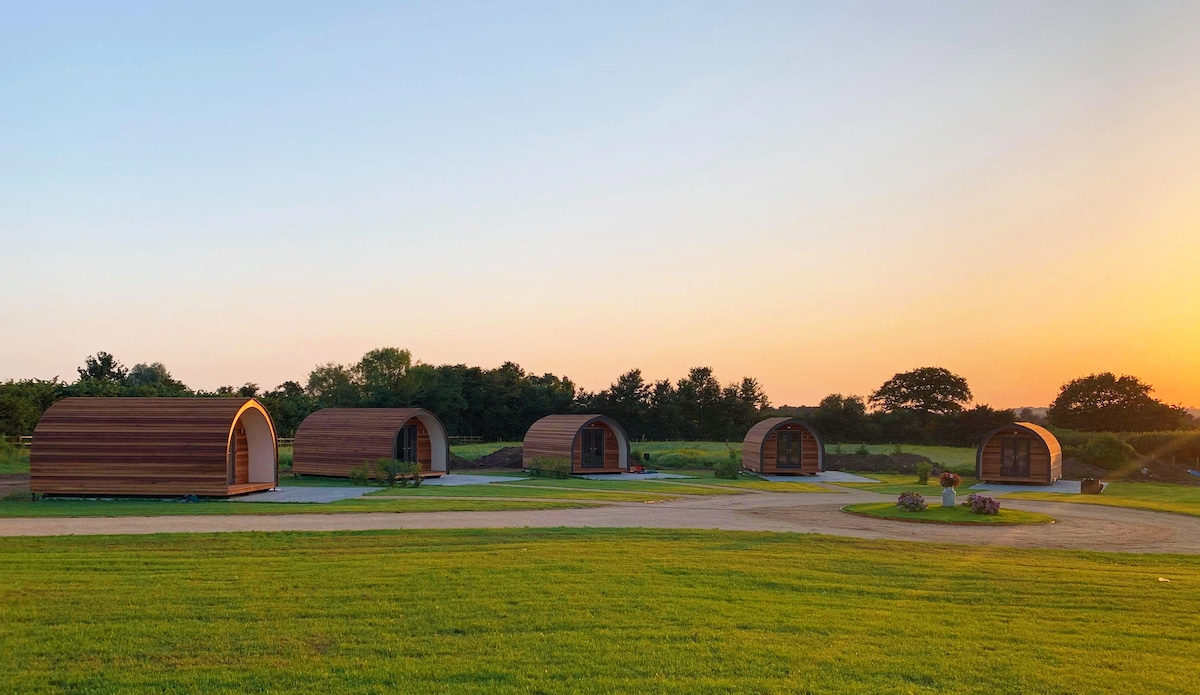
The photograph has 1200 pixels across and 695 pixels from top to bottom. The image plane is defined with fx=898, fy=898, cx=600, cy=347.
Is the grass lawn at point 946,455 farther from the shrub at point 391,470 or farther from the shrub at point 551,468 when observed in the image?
the shrub at point 391,470

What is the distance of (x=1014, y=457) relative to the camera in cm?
3894

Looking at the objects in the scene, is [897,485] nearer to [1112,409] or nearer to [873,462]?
[873,462]

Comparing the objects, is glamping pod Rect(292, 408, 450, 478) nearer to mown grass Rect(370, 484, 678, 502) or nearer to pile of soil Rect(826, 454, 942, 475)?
mown grass Rect(370, 484, 678, 502)

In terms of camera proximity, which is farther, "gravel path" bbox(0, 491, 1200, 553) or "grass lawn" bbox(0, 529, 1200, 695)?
"gravel path" bbox(0, 491, 1200, 553)

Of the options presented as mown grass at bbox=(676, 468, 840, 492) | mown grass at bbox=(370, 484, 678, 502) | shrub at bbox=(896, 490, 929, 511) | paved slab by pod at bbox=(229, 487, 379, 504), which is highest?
shrub at bbox=(896, 490, 929, 511)

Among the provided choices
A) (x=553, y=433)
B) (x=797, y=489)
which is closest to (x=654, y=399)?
(x=553, y=433)

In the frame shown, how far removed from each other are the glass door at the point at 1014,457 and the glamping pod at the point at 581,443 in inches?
656

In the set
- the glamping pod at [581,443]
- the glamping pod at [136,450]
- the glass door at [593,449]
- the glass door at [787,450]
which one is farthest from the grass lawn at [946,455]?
the glamping pod at [136,450]

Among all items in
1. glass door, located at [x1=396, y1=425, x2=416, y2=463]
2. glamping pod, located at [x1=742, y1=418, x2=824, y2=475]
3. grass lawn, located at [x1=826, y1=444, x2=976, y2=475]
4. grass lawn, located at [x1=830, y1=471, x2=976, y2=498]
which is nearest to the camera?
grass lawn, located at [x1=830, y1=471, x2=976, y2=498]

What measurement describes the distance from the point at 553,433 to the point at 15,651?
3331 centimetres

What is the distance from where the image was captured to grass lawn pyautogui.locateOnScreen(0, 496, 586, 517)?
805 inches

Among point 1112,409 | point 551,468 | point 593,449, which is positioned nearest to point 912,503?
point 551,468

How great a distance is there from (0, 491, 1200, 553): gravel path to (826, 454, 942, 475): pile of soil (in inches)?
862

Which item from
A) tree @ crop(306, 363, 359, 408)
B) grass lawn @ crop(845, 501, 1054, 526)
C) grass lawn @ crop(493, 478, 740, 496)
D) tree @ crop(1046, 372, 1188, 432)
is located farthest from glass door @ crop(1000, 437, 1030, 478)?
tree @ crop(306, 363, 359, 408)
